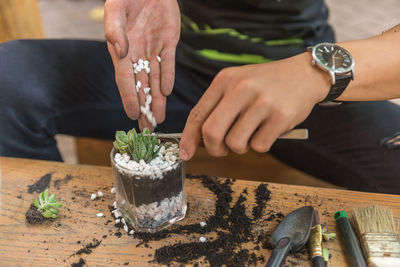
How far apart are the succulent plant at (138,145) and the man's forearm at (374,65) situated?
0.44m

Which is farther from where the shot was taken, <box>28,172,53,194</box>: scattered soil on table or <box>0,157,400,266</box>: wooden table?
<box>28,172,53,194</box>: scattered soil on table

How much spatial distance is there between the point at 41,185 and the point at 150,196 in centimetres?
35

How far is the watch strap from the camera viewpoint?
779 mm

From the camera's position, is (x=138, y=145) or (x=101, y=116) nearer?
(x=138, y=145)

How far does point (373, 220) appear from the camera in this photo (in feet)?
2.51

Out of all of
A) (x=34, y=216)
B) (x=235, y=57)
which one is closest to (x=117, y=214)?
(x=34, y=216)

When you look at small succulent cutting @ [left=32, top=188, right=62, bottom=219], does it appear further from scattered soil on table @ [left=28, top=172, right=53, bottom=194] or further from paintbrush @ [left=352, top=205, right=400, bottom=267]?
paintbrush @ [left=352, top=205, right=400, bottom=267]

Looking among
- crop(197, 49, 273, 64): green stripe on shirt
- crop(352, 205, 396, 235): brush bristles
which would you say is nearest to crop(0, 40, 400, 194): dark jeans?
crop(197, 49, 273, 64): green stripe on shirt

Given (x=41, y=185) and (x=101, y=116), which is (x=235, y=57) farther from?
(x=41, y=185)

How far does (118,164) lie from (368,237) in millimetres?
527

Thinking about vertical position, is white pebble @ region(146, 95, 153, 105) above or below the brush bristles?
above

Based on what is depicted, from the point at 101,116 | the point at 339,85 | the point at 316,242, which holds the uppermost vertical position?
the point at 339,85

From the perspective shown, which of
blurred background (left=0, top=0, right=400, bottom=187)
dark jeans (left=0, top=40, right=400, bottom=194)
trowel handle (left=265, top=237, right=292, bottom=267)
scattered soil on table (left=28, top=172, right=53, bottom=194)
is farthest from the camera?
blurred background (left=0, top=0, right=400, bottom=187)

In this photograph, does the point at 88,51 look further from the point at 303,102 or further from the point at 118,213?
the point at 303,102
